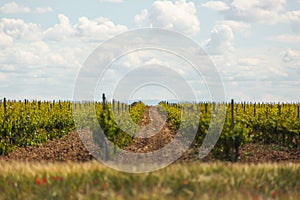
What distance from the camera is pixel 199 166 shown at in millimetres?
7766

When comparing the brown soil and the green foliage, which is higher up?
the green foliage

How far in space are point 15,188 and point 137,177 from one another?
221 centimetres

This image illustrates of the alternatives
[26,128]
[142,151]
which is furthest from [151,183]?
[26,128]

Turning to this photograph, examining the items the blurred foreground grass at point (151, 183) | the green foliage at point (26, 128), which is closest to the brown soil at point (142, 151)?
the green foliage at point (26, 128)

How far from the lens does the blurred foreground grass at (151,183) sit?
643 centimetres

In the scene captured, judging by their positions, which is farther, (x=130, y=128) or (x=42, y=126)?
(x=42, y=126)

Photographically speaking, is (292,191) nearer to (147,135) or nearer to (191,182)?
(191,182)

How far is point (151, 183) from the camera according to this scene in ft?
22.2

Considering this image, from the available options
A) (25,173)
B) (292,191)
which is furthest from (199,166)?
(25,173)

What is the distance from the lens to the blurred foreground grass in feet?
21.1

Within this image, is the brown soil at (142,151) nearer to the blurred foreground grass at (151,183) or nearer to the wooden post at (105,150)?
the wooden post at (105,150)

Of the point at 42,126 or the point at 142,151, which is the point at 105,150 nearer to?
the point at 142,151

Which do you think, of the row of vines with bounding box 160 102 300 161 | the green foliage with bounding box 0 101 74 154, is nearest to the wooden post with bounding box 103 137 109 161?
the row of vines with bounding box 160 102 300 161

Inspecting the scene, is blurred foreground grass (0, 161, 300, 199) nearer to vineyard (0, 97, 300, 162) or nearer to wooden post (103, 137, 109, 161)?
wooden post (103, 137, 109, 161)
